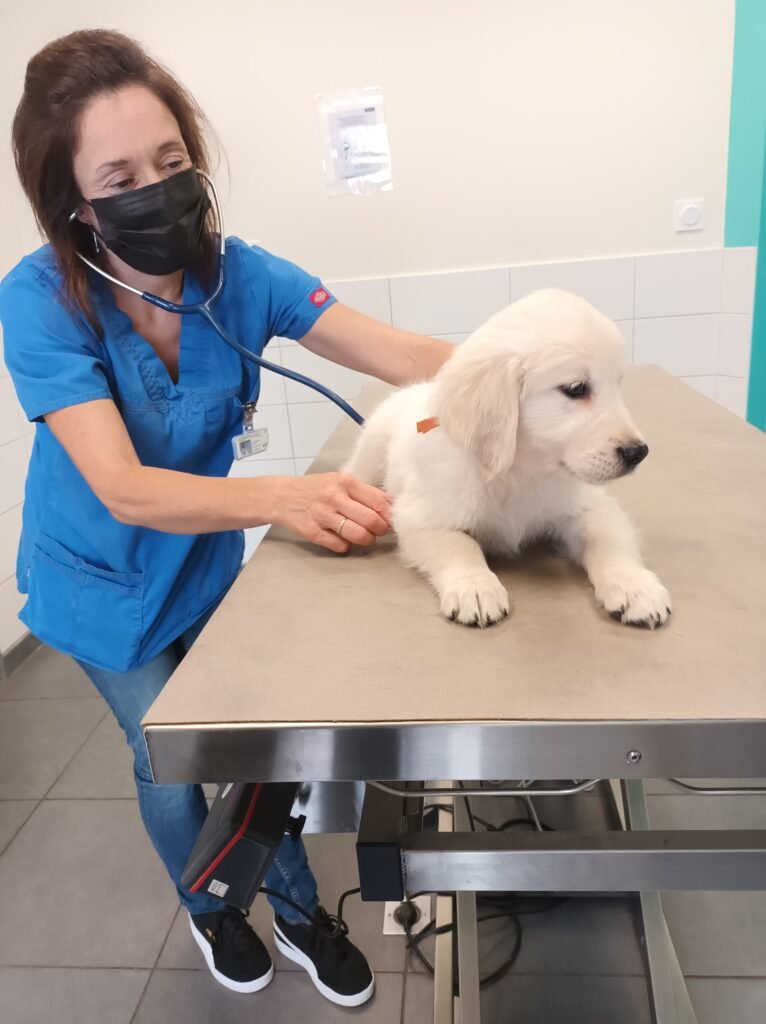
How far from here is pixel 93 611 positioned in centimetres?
128

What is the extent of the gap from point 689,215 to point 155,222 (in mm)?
2317

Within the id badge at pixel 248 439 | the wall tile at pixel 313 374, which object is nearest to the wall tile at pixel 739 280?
the wall tile at pixel 313 374

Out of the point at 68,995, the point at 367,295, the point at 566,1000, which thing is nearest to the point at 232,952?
the point at 68,995

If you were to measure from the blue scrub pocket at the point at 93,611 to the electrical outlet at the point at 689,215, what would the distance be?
2500 millimetres

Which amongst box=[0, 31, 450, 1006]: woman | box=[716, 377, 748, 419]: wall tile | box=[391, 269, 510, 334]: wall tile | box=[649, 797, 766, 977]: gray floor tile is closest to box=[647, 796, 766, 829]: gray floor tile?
box=[649, 797, 766, 977]: gray floor tile

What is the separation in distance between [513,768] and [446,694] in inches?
3.7

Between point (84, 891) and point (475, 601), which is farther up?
point (475, 601)

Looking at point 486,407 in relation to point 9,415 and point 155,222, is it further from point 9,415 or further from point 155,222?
point 9,415

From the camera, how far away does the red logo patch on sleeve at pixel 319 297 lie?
1.52 metres

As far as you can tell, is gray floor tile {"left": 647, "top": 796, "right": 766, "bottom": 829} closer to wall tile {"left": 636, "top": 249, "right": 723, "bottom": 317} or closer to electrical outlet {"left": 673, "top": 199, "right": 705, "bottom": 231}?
wall tile {"left": 636, "top": 249, "right": 723, "bottom": 317}

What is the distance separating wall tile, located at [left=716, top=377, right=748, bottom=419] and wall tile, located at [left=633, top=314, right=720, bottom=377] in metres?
0.07

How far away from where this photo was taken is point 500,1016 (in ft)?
4.95

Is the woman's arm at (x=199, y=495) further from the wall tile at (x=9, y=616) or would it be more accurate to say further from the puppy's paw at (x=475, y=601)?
the wall tile at (x=9, y=616)

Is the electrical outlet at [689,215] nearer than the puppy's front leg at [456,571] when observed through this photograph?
No
